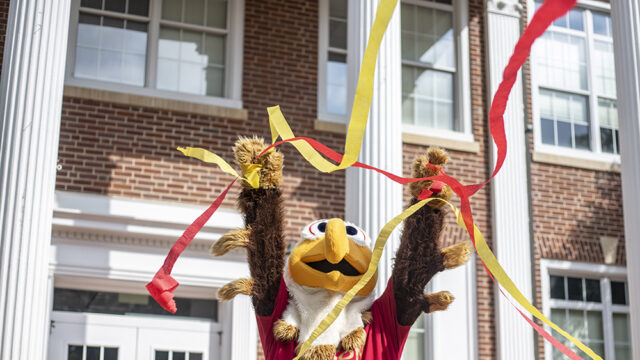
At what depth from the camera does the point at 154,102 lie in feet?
25.4

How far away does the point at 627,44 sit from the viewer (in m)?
6.95

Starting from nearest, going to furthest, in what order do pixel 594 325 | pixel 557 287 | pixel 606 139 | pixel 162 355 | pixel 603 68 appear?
pixel 162 355, pixel 557 287, pixel 594 325, pixel 606 139, pixel 603 68

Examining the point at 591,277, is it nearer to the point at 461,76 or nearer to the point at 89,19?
the point at 461,76

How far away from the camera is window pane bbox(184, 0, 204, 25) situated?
8312mm

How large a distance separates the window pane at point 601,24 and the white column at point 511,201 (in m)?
1.44

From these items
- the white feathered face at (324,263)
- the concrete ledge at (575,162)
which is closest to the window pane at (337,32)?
the concrete ledge at (575,162)

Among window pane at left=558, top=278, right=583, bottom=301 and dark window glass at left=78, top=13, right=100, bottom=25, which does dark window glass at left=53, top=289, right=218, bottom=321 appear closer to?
dark window glass at left=78, top=13, right=100, bottom=25

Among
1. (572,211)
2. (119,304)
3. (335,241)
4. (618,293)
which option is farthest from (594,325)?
(335,241)

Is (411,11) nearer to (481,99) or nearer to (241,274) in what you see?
(481,99)

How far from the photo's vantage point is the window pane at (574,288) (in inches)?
360

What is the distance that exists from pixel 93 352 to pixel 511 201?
4843 millimetres

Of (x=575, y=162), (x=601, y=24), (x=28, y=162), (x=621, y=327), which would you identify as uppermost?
(x=601, y=24)

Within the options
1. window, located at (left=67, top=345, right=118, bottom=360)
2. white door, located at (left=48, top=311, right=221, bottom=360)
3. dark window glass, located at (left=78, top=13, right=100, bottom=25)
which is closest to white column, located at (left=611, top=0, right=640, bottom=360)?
white door, located at (left=48, top=311, right=221, bottom=360)

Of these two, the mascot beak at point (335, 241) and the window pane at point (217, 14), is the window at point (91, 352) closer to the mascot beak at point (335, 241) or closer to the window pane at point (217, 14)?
the window pane at point (217, 14)
